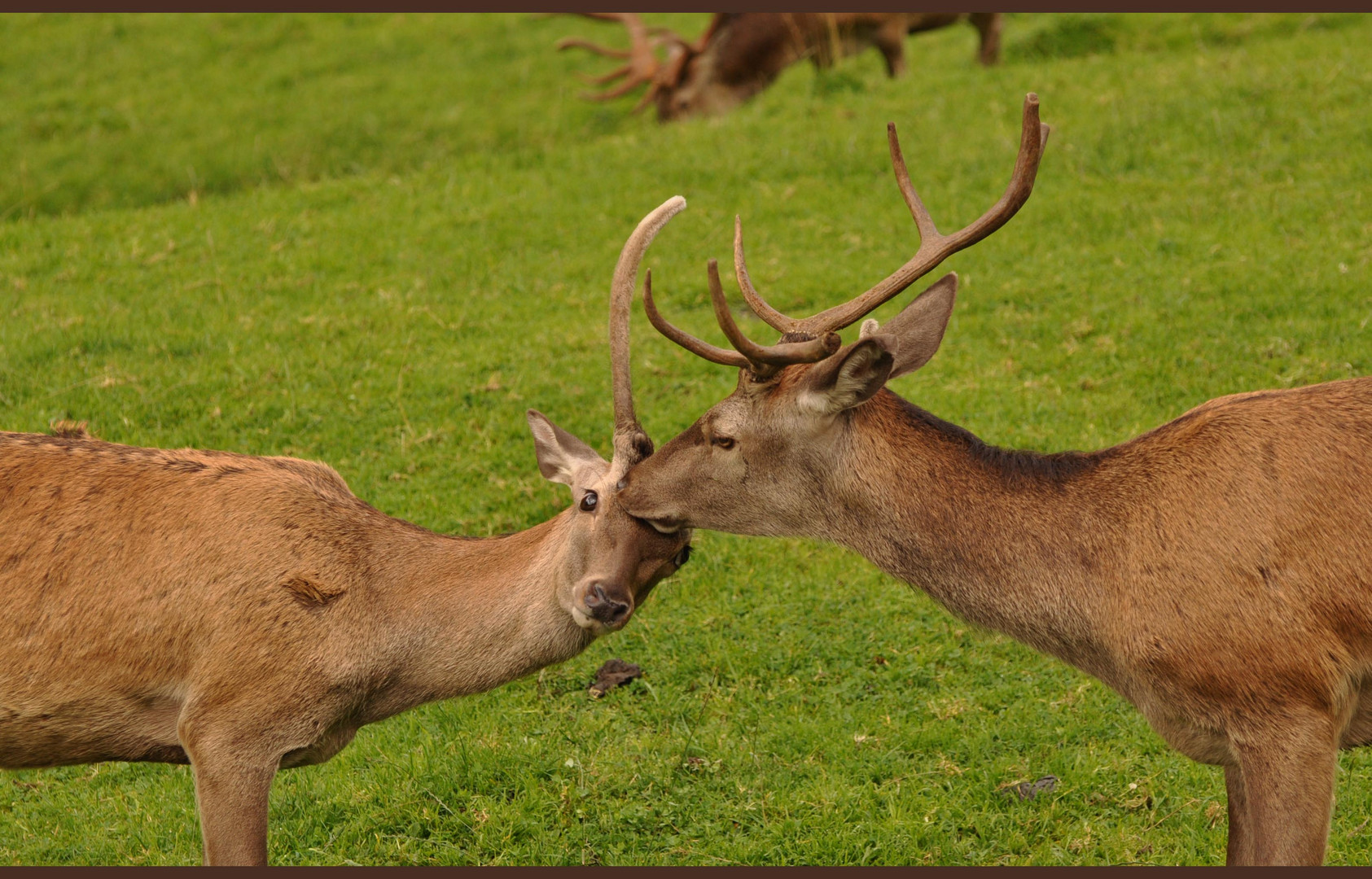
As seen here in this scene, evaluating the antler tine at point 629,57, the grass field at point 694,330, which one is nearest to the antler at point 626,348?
the grass field at point 694,330

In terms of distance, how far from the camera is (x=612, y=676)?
7277 mm

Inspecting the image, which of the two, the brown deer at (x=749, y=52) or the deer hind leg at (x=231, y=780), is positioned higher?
the brown deer at (x=749, y=52)

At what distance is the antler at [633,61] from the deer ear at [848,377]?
430 inches

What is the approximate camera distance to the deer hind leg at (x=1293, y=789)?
4859mm

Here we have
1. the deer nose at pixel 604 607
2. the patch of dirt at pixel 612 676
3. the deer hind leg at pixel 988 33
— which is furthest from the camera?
the deer hind leg at pixel 988 33

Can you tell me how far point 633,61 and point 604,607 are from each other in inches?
492

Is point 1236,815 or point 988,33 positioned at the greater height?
point 988,33

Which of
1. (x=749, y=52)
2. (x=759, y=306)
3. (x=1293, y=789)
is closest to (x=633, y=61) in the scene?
(x=749, y=52)

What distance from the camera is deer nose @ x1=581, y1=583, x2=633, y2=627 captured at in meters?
5.38

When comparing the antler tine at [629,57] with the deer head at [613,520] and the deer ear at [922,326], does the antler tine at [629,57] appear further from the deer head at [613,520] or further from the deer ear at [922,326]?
the deer ear at [922,326]

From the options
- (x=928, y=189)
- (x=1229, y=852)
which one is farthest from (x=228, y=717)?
(x=928, y=189)

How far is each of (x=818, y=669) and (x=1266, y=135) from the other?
6.89 m

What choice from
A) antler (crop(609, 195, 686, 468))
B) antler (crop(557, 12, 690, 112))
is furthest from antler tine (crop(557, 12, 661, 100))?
antler (crop(609, 195, 686, 468))

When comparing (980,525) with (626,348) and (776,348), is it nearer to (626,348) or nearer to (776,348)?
(776,348)
